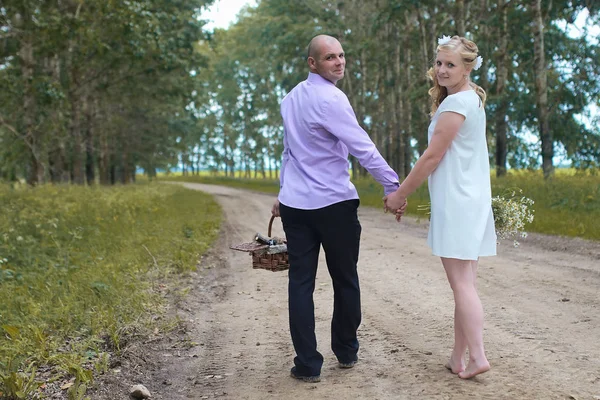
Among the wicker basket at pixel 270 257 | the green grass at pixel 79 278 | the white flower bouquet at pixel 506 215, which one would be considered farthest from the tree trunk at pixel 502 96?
the wicker basket at pixel 270 257

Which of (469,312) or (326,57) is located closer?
(469,312)

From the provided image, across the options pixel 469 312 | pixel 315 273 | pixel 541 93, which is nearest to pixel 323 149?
pixel 315 273

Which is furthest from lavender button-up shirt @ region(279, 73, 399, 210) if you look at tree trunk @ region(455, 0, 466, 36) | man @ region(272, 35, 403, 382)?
tree trunk @ region(455, 0, 466, 36)

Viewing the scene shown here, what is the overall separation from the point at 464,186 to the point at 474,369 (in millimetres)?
1108

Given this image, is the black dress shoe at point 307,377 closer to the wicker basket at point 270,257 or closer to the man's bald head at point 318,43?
the wicker basket at point 270,257

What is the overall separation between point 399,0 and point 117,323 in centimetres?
2078

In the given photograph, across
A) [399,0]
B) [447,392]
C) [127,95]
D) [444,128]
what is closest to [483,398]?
[447,392]

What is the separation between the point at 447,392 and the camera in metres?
3.76

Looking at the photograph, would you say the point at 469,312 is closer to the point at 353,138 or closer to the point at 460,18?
the point at 353,138

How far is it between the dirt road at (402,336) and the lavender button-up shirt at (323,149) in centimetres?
119

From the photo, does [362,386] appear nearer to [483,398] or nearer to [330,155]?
[483,398]

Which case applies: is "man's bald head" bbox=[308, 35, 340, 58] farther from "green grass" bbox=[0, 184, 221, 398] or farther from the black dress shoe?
"green grass" bbox=[0, 184, 221, 398]

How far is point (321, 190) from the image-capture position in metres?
4.14

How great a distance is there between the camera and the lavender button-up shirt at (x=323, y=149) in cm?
409
